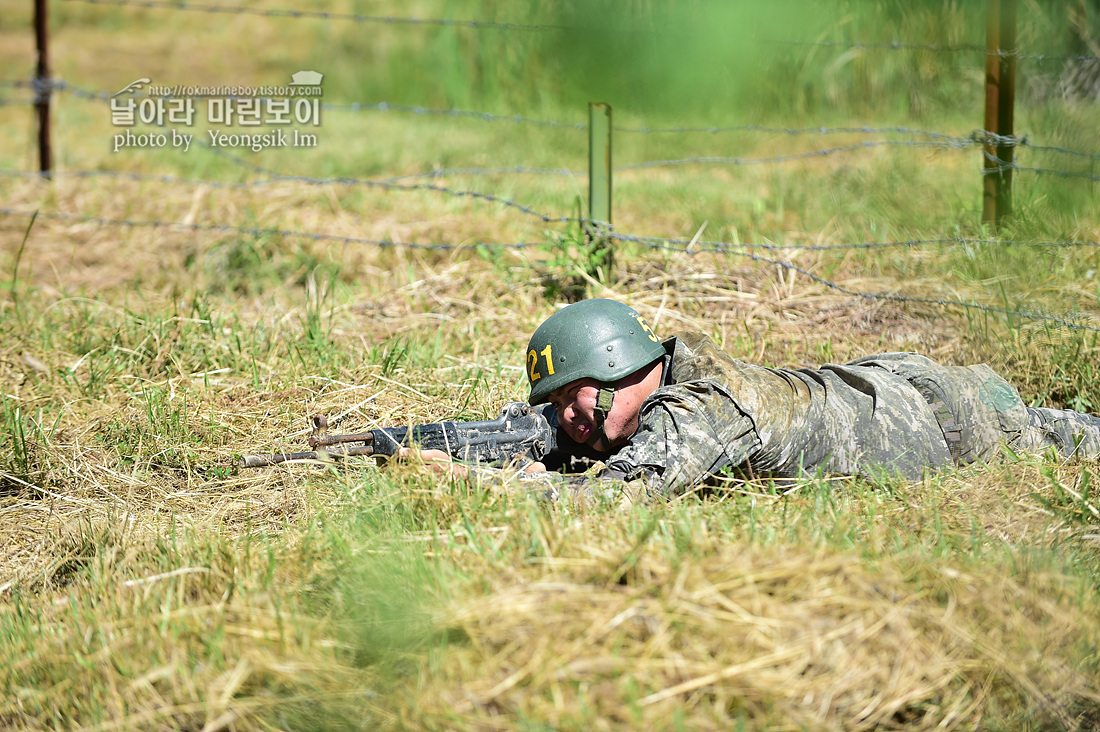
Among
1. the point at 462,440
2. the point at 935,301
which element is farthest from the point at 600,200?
the point at 462,440

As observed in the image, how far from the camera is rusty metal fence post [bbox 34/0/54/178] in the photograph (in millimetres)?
6625

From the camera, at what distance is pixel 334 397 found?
397cm

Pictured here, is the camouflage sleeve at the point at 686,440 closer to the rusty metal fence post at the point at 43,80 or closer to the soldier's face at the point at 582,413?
the soldier's face at the point at 582,413

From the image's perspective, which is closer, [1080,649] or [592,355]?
[1080,649]

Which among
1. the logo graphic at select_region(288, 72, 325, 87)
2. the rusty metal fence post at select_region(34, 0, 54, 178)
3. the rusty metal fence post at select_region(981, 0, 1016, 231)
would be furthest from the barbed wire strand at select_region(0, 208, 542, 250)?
the rusty metal fence post at select_region(981, 0, 1016, 231)

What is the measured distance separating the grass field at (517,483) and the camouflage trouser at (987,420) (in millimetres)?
171

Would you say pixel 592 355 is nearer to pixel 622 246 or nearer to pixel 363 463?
pixel 363 463

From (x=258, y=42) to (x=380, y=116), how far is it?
11.8ft

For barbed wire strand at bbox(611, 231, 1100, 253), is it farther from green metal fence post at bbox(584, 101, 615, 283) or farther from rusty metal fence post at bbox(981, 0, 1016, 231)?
rusty metal fence post at bbox(981, 0, 1016, 231)

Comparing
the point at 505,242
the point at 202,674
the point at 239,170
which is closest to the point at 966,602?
the point at 202,674

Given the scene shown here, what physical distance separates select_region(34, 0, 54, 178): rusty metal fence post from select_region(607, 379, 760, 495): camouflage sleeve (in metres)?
5.36

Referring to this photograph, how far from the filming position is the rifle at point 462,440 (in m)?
3.16

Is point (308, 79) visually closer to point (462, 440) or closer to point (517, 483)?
point (462, 440)

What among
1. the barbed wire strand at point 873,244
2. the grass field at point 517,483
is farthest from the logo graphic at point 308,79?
the barbed wire strand at point 873,244
